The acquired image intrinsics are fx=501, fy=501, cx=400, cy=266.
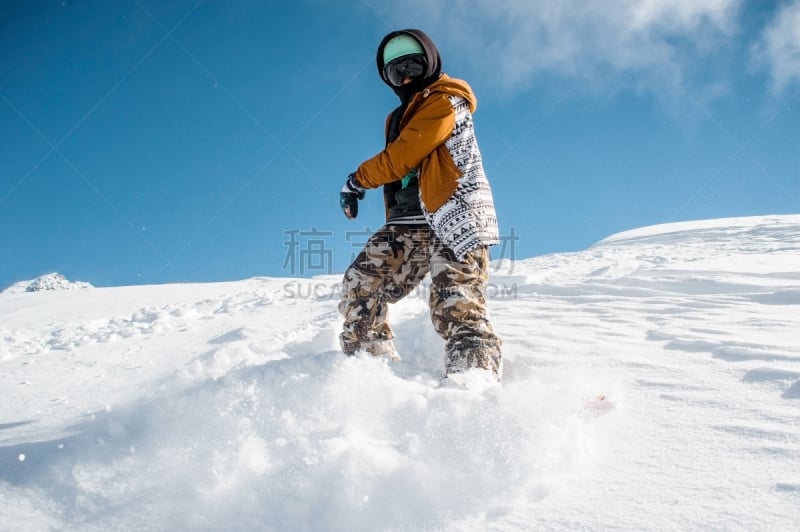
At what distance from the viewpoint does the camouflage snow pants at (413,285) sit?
7.44ft

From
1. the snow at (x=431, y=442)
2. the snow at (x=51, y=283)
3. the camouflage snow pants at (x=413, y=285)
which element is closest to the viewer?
the snow at (x=431, y=442)

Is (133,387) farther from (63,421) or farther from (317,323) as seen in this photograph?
(317,323)

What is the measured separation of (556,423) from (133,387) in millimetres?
2441

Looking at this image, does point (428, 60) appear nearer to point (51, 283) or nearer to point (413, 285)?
point (413, 285)

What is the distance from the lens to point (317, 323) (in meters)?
4.50

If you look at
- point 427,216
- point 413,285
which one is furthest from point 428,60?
point 413,285

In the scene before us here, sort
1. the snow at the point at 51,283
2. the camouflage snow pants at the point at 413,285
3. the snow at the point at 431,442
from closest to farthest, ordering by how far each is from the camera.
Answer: the snow at the point at 431,442 → the camouflage snow pants at the point at 413,285 → the snow at the point at 51,283

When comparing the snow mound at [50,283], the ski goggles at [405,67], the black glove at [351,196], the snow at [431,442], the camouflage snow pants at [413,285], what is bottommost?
the snow at [431,442]

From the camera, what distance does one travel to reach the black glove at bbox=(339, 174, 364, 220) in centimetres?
261

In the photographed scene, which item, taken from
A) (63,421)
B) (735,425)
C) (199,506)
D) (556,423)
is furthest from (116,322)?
(735,425)

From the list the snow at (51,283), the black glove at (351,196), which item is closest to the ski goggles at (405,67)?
the black glove at (351,196)

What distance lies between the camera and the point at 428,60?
252 centimetres

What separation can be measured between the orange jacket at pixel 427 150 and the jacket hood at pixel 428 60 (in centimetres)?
7

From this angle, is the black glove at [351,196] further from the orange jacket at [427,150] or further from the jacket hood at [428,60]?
the jacket hood at [428,60]
